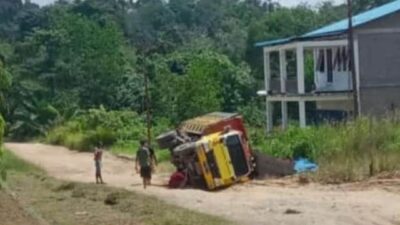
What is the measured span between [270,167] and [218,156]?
2253mm

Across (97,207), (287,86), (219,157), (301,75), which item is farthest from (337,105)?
(97,207)

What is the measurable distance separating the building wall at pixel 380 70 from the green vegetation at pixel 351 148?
29.8 ft

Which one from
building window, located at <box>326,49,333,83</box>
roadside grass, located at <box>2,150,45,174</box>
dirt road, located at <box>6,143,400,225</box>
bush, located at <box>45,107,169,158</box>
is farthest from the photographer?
bush, located at <box>45,107,169,158</box>

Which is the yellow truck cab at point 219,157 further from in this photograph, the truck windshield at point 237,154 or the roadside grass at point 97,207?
the roadside grass at point 97,207

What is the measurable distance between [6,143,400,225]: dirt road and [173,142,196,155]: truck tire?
3.92 ft

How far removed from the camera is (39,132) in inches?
2660

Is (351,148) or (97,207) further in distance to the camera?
(351,148)

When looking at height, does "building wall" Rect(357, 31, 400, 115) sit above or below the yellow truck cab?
above

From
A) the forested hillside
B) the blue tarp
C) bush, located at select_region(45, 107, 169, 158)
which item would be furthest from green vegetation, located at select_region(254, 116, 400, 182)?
the forested hillside

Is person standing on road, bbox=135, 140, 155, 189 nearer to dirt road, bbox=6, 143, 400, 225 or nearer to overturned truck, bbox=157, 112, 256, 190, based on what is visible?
dirt road, bbox=6, 143, 400, 225

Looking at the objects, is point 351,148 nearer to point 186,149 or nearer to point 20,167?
point 186,149

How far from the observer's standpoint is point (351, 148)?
93.7 feet

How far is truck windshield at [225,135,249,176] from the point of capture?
27797 millimetres

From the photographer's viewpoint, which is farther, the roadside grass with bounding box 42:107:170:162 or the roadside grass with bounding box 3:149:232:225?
the roadside grass with bounding box 42:107:170:162
